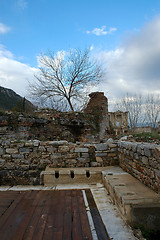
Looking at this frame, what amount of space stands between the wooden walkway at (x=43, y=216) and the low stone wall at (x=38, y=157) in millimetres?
921

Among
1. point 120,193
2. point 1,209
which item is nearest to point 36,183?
point 1,209

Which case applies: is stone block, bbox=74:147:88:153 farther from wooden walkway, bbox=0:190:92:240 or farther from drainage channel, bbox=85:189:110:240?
drainage channel, bbox=85:189:110:240

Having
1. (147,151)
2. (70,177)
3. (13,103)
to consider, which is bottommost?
(70,177)

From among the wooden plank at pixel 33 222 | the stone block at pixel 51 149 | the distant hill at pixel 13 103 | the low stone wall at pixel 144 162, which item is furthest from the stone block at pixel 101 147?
the distant hill at pixel 13 103

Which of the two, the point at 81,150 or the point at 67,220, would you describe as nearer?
the point at 67,220

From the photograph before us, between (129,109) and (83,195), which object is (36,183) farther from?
(129,109)


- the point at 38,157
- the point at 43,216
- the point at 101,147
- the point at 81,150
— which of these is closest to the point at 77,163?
the point at 81,150

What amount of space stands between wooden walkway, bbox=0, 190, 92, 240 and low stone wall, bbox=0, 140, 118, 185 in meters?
0.92

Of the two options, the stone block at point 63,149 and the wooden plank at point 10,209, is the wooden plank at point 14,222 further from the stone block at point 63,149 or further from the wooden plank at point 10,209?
the stone block at point 63,149

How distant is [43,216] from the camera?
2.04m

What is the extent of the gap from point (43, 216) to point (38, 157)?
2005 mm

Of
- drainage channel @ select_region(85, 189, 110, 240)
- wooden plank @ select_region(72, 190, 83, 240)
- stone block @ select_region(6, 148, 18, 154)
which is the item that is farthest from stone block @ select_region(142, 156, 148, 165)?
stone block @ select_region(6, 148, 18, 154)

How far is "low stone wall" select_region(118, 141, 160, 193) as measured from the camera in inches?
85.8

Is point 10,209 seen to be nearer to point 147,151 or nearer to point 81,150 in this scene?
point 81,150
